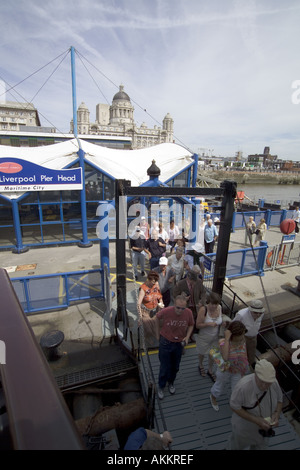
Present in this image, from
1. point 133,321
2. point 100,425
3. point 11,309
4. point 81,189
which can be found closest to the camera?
point 11,309

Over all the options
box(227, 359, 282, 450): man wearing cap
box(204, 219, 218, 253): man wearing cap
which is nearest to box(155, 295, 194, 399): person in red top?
box(227, 359, 282, 450): man wearing cap

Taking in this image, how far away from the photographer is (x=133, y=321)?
6.23 m

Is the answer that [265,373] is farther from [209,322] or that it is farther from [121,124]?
[121,124]

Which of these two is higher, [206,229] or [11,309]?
[11,309]

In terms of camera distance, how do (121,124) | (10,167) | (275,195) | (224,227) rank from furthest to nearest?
(121,124), (275,195), (10,167), (224,227)

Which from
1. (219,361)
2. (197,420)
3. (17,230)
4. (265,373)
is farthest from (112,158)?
(265,373)

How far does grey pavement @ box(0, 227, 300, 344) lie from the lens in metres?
6.12

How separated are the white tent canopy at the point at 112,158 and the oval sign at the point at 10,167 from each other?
1123 millimetres

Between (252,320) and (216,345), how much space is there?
30.1 inches

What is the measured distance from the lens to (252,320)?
4191mm
